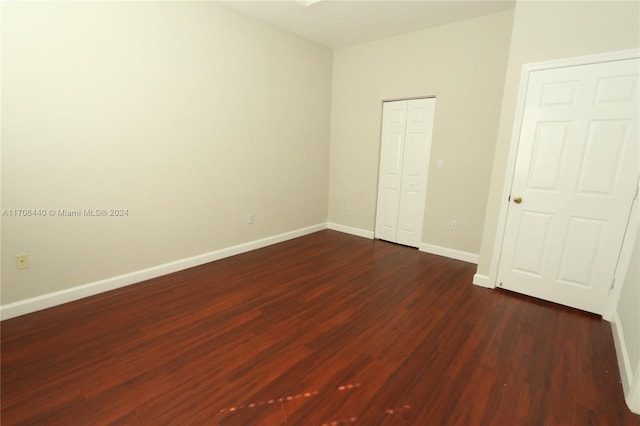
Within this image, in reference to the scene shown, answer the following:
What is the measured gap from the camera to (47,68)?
7.22ft

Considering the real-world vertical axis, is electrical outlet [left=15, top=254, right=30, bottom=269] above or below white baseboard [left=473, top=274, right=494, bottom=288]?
above

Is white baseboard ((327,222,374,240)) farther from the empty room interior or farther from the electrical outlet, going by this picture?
the electrical outlet

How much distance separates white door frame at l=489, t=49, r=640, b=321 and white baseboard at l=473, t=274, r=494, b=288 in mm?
27

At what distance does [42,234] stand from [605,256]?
15.4ft

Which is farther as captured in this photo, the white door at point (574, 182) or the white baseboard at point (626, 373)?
the white door at point (574, 182)

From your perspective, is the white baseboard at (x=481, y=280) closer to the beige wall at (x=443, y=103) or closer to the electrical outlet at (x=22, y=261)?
the beige wall at (x=443, y=103)

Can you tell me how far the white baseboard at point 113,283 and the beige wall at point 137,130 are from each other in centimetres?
6

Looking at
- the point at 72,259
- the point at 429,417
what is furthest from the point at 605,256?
the point at 72,259

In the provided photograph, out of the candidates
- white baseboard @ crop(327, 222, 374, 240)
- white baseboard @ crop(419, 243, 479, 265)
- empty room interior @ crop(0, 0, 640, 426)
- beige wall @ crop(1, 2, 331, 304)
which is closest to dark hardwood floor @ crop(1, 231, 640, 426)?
empty room interior @ crop(0, 0, 640, 426)

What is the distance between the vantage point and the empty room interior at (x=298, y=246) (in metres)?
1.70

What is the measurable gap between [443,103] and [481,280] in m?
2.22

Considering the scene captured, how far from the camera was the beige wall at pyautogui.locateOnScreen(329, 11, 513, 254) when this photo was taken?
3369mm

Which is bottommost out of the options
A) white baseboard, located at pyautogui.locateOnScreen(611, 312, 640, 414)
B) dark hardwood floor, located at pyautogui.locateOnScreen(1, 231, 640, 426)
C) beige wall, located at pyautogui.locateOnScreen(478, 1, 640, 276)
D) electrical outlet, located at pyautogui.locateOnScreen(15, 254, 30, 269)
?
dark hardwood floor, located at pyautogui.locateOnScreen(1, 231, 640, 426)

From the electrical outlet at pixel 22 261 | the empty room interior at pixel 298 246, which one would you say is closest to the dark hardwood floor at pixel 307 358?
the empty room interior at pixel 298 246
